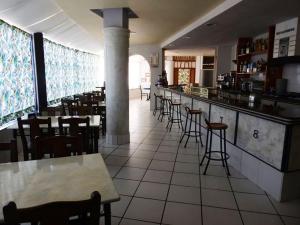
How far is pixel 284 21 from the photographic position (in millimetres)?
5051

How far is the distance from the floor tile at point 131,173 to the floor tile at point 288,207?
172cm

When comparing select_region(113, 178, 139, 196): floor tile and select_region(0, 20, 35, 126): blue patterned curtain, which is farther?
select_region(0, 20, 35, 126): blue patterned curtain

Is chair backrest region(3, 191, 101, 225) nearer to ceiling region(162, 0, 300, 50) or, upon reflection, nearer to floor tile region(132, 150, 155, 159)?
floor tile region(132, 150, 155, 159)

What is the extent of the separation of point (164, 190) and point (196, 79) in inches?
506

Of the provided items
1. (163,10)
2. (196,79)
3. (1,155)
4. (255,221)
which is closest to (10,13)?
(1,155)

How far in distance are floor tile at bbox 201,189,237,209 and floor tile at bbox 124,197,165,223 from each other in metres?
0.54

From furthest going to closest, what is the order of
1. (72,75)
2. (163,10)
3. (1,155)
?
(72,75)
(163,10)
(1,155)

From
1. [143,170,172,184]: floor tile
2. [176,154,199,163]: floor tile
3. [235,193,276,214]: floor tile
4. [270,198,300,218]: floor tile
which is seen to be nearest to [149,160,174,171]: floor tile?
[143,170,172,184]: floor tile

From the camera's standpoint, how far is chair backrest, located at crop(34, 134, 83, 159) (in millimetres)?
2115

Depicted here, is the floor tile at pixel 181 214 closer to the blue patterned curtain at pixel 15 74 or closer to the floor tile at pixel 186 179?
the floor tile at pixel 186 179

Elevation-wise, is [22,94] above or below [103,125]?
above

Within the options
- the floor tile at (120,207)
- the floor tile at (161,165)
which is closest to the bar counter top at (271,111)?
the floor tile at (161,165)

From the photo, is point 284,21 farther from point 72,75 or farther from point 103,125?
point 72,75

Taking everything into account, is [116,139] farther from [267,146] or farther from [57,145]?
[267,146]
